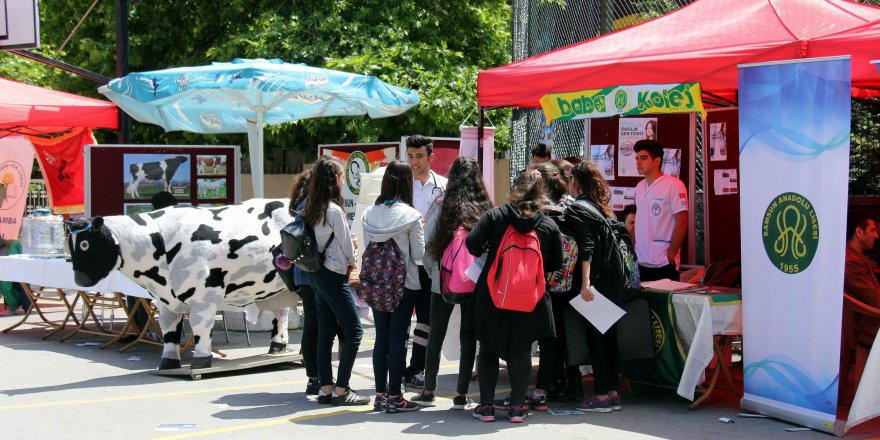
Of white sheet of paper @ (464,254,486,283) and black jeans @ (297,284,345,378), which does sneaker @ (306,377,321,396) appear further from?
white sheet of paper @ (464,254,486,283)

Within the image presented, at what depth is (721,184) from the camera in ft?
31.8

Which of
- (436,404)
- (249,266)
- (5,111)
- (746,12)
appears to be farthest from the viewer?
(5,111)

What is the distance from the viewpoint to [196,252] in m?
8.37

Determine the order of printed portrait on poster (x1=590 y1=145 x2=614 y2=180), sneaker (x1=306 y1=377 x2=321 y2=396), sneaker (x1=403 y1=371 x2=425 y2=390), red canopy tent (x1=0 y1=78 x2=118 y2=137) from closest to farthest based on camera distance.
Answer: sneaker (x1=306 y1=377 x2=321 y2=396) → sneaker (x1=403 y1=371 x2=425 y2=390) → printed portrait on poster (x1=590 y1=145 x2=614 y2=180) → red canopy tent (x1=0 y1=78 x2=118 y2=137)

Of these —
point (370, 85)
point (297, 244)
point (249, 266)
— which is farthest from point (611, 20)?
point (297, 244)

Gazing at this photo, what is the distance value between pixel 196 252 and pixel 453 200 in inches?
104

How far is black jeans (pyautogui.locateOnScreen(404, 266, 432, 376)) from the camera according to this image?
743 centimetres

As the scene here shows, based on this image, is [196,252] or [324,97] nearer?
[196,252]

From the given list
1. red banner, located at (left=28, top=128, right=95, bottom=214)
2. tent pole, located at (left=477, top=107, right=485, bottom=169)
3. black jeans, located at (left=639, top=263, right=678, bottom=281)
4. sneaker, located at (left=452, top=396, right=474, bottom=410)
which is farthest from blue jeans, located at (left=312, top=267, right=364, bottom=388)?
red banner, located at (left=28, top=128, right=95, bottom=214)

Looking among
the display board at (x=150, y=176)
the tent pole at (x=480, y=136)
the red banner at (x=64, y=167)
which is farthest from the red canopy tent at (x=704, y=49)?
the red banner at (x=64, y=167)

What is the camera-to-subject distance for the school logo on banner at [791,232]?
6375 mm

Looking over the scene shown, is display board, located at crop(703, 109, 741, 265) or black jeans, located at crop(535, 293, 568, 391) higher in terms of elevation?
display board, located at crop(703, 109, 741, 265)

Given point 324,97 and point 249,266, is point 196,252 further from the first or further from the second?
point 324,97

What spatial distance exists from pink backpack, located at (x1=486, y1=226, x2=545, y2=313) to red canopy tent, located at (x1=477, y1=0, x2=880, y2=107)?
1.85 m
